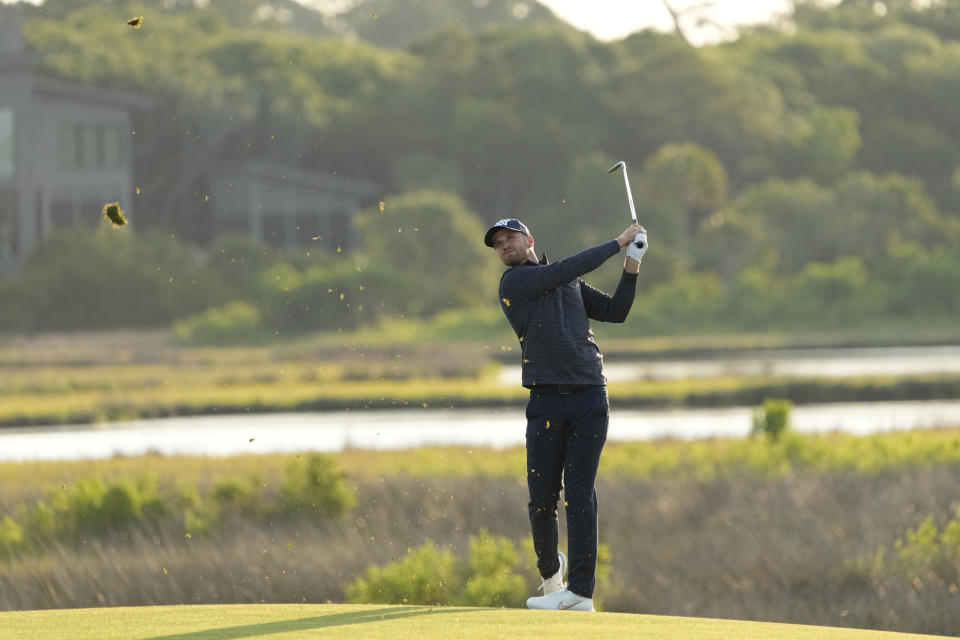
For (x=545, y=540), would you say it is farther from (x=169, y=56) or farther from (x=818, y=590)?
(x=169, y=56)

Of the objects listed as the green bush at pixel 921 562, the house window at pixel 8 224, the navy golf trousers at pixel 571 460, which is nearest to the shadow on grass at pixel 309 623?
the navy golf trousers at pixel 571 460

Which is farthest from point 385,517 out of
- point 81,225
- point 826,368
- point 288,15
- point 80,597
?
point 288,15

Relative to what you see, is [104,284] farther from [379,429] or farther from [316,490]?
[316,490]

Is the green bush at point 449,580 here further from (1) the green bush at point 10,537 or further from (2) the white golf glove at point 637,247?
(1) the green bush at point 10,537

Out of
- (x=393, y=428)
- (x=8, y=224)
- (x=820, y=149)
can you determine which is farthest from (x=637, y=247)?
(x=820, y=149)

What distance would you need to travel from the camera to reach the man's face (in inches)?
319

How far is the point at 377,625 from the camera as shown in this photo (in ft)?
24.4

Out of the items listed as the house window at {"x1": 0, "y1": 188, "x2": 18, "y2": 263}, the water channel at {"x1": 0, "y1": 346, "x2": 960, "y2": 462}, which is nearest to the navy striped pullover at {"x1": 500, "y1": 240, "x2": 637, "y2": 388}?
the water channel at {"x1": 0, "y1": 346, "x2": 960, "y2": 462}

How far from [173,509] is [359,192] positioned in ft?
138

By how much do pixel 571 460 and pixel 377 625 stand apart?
1.17 metres

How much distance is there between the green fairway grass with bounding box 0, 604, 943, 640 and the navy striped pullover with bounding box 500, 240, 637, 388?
106cm

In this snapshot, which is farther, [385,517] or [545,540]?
[385,517]

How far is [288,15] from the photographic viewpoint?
120 metres

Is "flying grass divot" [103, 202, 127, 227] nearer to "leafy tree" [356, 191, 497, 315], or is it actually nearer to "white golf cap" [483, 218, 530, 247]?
"white golf cap" [483, 218, 530, 247]
